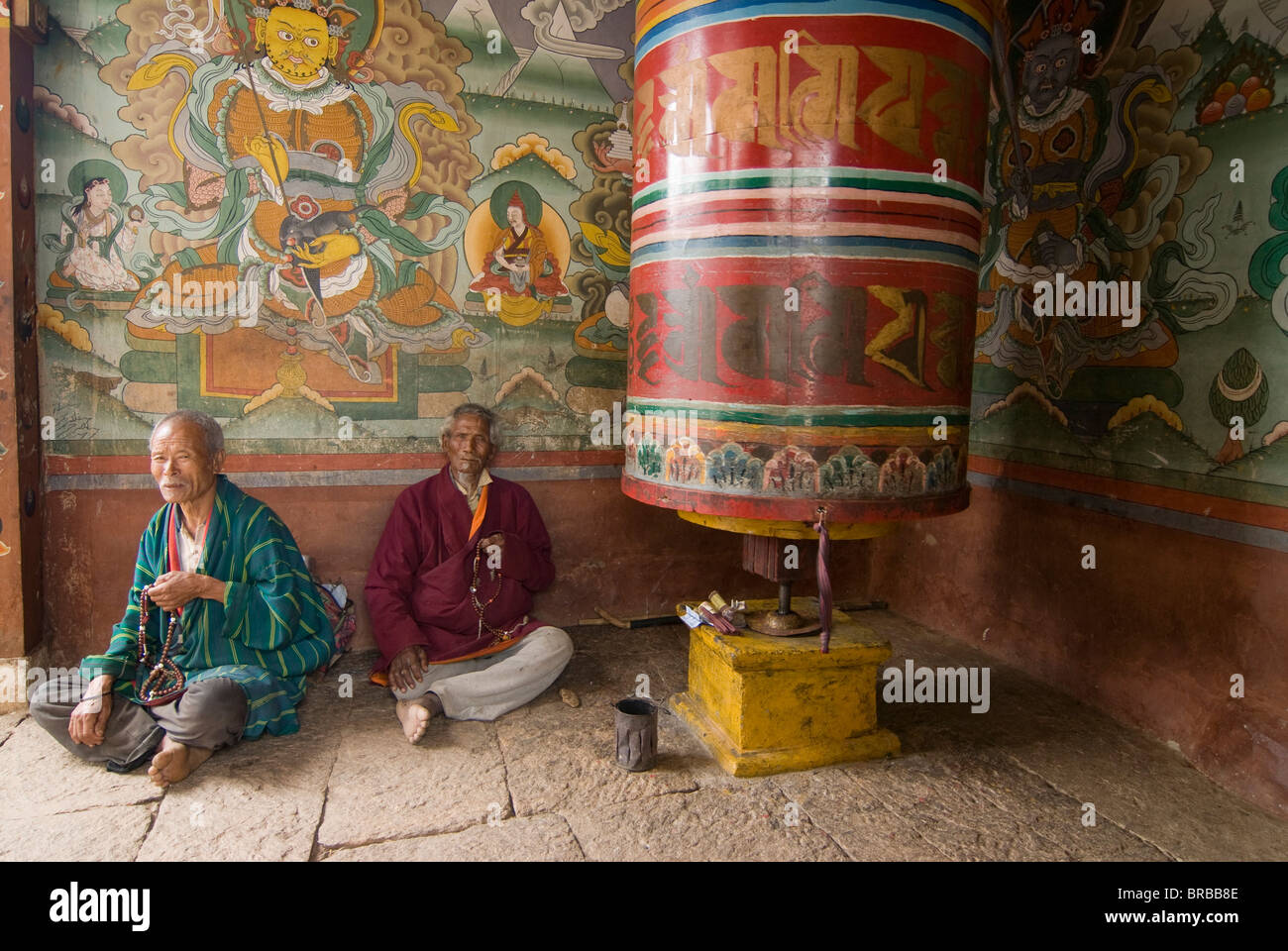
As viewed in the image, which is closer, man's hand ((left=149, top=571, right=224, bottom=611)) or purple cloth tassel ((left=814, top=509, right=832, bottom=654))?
purple cloth tassel ((left=814, top=509, right=832, bottom=654))

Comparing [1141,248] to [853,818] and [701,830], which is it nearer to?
[853,818]

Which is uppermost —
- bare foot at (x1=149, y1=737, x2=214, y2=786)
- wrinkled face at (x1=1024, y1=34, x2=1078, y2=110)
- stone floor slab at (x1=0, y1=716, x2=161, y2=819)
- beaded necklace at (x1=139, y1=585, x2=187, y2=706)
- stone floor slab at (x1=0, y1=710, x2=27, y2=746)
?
wrinkled face at (x1=1024, y1=34, x2=1078, y2=110)

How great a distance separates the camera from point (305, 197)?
13.3 feet

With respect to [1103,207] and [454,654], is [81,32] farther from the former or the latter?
[1103,207]

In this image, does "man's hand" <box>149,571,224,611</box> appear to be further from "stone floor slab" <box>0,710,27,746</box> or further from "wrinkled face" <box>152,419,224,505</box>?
"stone floor slab" <box>0,710,27,746</box>

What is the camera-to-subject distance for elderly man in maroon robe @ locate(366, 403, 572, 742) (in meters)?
3.59

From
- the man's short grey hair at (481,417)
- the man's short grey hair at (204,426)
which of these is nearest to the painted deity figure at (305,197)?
the man's short grey hair at (481,417)

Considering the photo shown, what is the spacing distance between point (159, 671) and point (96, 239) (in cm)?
208

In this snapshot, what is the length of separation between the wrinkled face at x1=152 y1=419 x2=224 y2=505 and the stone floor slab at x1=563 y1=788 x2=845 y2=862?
1845mm

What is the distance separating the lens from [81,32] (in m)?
Answer: 3.69

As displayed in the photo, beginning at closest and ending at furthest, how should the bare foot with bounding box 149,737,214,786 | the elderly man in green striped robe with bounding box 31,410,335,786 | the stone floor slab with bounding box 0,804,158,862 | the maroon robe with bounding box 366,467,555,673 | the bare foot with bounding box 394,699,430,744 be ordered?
the stone floor slab with bounding box 0,804,158,862, the bare foot with bounding box 149,737,214,786, the elderly man in green striped robe with bounding box 31,410,335,786, the bare foot with bounding box 394,699,430,744, the maroon robe with bounding box 366,467,555,673

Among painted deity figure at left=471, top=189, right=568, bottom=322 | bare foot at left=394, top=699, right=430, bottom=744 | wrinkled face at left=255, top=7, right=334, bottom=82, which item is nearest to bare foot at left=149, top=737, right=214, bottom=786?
bare foot at left=394, top=699, right=430, bottom=744

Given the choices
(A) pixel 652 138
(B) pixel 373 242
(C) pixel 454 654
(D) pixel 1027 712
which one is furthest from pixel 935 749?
(B) pixel 373 242

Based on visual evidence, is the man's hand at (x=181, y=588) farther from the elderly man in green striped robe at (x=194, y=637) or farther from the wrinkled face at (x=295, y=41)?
the wrinkled face at (x=295, y=41)
